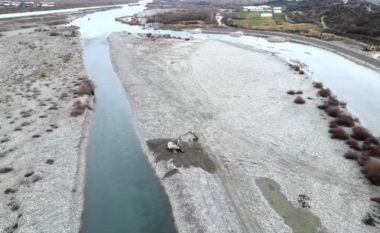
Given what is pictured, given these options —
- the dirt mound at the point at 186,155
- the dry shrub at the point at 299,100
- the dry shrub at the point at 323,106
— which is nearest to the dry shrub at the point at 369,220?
the dirt mound at the point at 186,155

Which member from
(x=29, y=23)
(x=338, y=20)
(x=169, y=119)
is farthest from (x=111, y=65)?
(x=338, y=20)

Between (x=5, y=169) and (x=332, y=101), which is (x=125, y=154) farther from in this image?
(x=332, y=101)

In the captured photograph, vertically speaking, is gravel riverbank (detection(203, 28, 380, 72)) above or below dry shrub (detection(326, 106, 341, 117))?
below

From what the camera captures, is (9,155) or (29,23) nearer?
(9,155)

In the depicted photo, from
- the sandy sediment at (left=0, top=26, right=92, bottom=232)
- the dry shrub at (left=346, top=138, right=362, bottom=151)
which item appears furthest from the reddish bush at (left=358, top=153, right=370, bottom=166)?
the sandy sediment at (left=0, top=26, right=92, bottom=232)

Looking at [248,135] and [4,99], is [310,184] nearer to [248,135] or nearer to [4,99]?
[248,135]

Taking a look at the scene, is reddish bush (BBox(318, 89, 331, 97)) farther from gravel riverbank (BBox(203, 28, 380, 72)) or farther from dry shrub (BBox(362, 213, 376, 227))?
dry shrub (BBox(362, 213, 376, 227))

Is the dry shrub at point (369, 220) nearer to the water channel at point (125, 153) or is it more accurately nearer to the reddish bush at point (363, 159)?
the reddish bush at point (363, 159)
